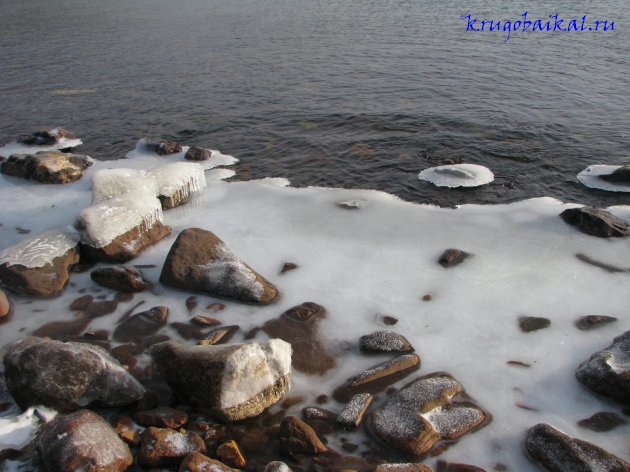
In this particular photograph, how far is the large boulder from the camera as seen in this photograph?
4020 mm

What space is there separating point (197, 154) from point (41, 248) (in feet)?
14.2

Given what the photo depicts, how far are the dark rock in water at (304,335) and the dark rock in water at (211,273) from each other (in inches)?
15.3

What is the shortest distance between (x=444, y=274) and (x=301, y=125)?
268 inches

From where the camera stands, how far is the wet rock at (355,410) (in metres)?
4.02

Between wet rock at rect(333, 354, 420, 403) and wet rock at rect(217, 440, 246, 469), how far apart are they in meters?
1.00

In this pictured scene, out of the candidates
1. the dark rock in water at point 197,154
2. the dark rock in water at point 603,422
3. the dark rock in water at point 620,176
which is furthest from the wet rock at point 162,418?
the dark rock in water at point 620,176

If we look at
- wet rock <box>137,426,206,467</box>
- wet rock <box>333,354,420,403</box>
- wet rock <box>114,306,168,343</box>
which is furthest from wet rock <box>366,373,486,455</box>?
wet rock <box>114,306,168,343</box>

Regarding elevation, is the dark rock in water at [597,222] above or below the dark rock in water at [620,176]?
below

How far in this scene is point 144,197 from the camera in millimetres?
7230

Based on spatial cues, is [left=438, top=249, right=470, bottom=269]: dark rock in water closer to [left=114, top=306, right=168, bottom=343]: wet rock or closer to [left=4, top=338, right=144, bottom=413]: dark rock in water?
[left=114, top=306, right=168, bottom=343]: wet rock

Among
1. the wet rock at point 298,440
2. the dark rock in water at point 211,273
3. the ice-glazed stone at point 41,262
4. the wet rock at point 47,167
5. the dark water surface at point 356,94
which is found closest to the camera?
the wet rock at point 298,440

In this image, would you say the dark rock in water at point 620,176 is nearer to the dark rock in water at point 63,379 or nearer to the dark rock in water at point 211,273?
the dark rock in water at point 211,273

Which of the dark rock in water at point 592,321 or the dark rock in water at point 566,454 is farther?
the dark rock in water at point 592,321

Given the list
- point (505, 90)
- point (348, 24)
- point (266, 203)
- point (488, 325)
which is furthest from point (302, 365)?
point (348, 24)
